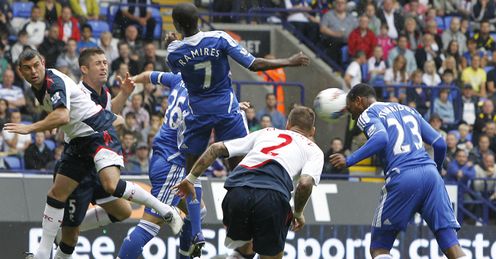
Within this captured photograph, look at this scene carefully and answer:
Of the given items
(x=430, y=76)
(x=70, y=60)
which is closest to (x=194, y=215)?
(x=70, y=60)

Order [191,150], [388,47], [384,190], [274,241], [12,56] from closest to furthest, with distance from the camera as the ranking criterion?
[274,241]
[384,190]
[191,150]
[12,56]
[388,47]

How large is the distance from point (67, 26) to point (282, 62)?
31.2 feet

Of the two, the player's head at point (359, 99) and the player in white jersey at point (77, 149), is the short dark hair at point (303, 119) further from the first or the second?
the player in white jersey at point (77, 149)

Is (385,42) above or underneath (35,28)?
underneath

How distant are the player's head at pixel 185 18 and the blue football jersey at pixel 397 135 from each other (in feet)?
6.61

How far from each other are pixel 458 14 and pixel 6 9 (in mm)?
9456

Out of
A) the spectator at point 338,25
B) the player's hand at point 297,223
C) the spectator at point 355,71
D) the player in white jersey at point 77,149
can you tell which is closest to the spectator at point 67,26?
the spectator at point 355,71

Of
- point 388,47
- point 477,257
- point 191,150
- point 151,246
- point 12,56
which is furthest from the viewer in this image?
point 388,47

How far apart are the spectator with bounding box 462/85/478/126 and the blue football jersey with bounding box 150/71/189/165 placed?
991cm

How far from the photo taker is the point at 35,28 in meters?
21.4

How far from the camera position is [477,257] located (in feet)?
59.6

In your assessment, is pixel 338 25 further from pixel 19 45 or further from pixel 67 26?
pixel 19 45

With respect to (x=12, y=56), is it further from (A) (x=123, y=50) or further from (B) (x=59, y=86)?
(B) (x=59, y=86)

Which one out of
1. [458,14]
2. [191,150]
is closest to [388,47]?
[458,14]
